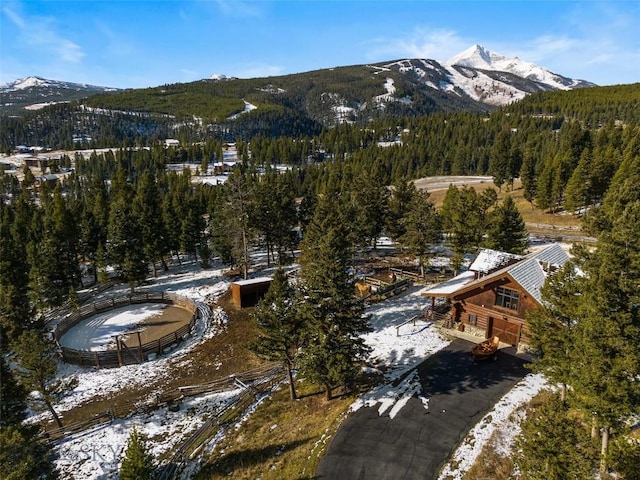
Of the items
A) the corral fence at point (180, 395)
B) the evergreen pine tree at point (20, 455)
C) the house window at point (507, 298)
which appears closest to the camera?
the evergreen pine tree at point (20, 455)

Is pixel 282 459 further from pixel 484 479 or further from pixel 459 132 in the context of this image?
pixel 459 132

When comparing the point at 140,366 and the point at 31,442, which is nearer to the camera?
the point at 31,442

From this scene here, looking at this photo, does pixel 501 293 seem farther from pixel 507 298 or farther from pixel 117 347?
pixel 117 347

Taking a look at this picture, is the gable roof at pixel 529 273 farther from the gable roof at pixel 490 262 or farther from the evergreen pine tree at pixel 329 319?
the evergreen pine tree at pixel 329 319

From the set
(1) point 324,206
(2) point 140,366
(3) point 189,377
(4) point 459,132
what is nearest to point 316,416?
(3) point 189,377

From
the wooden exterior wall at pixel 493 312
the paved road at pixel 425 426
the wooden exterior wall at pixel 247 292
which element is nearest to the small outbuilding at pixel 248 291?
the wooden exterior wall at pixel 247 292

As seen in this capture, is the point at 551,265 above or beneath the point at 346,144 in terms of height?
beneath

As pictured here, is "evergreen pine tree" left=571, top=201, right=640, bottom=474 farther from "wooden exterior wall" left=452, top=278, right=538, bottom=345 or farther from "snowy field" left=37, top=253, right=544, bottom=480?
"wooden exterior wall" left=452, top=278, right=538, bottom=345
